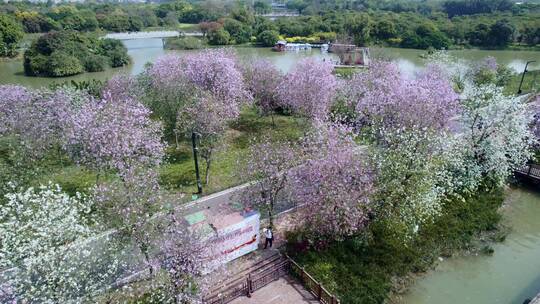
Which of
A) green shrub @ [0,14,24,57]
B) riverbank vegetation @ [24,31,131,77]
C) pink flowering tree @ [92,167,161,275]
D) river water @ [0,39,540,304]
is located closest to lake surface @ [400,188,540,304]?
river water @ [0,39,540,304]

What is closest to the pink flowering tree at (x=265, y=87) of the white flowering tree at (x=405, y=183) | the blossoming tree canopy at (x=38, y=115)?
the blossoming tree canopy at (x=38, y=115)

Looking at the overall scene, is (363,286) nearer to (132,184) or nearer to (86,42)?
(132,184)

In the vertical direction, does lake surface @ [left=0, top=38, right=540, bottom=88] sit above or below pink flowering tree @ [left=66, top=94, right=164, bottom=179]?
below

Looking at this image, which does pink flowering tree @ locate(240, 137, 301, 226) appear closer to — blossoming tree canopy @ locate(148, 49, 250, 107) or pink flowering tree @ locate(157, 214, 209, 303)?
pink flowering tree @ locate(157, 214, 209, 303)

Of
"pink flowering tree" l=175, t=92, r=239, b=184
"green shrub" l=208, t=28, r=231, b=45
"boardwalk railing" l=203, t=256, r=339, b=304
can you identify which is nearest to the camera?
"boardwalk railing" l=203, t=256, r=339, b=304

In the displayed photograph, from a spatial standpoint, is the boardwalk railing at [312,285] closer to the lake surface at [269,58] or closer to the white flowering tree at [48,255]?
the white flowering tree at [48,255]

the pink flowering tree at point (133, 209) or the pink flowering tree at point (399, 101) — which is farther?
the pink flowering tree at point (399, 101)

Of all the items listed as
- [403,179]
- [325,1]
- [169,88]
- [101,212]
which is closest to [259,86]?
[169,88]
